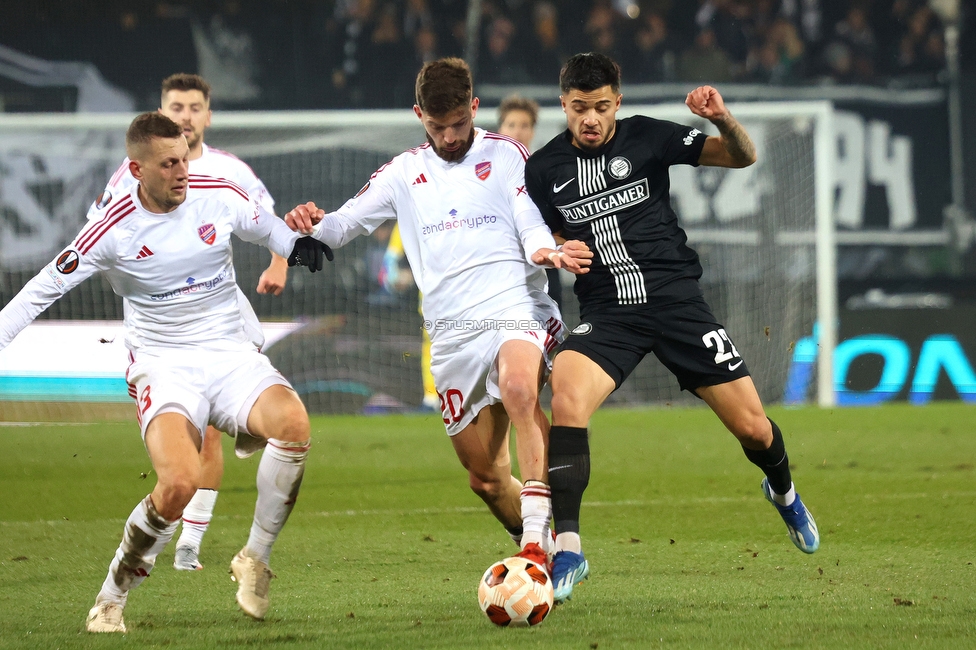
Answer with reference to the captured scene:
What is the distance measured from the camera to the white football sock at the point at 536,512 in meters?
4.23

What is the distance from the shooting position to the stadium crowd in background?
1680 cm

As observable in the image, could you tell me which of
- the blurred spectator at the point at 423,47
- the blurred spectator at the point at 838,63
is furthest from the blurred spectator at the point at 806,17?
the blurred spectator at the point at 423,47

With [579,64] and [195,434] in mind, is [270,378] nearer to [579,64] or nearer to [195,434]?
[195,434]

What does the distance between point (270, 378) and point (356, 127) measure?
8872mm

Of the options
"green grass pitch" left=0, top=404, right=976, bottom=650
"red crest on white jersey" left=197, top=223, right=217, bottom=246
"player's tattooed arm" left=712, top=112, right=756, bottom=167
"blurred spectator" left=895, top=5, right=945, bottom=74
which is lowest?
"green grass pitch" left=0, top=404, right=976, bottom=650

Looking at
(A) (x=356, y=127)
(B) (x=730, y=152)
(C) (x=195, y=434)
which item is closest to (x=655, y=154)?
(B) (x=730, y=152)

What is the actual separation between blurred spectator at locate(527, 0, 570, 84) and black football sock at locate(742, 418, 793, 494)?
12.4 m

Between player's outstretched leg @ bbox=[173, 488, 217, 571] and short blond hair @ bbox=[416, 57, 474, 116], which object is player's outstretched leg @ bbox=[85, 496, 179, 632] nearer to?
player's outstretched leg @ bbox=[173, 488, 217, 571]

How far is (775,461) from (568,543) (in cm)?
124

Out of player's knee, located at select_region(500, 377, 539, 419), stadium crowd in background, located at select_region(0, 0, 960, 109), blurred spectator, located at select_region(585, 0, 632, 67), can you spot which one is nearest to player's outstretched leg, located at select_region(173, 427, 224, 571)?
player's knee, located at select_region(500, 377, 539, 419)

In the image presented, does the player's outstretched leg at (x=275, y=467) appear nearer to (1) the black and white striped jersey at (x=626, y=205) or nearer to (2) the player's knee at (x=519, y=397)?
(2) the player's knee at (x=519, y=397)

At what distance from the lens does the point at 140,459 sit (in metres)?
9.77

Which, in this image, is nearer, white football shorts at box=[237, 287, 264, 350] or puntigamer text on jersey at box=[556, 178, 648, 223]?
puntigamer text on jersey at box=[556, 178, 648, 223]

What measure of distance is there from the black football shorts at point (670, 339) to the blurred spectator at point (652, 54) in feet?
40.8
